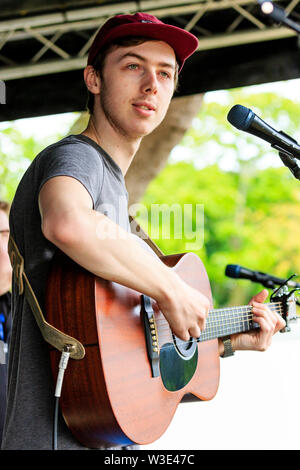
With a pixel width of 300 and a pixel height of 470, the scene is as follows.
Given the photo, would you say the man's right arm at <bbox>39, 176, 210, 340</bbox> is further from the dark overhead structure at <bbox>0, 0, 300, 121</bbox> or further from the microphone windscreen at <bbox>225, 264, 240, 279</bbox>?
the dark overhead structure at <bbox>0, 0, 300, 121</bbox>

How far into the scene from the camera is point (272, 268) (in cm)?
1534

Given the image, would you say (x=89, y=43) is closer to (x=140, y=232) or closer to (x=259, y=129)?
(x=140, y=232)

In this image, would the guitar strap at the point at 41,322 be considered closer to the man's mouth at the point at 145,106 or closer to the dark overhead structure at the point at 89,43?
the man's mouth at the point at 145,106

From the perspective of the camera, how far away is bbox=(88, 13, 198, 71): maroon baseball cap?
1.67 m

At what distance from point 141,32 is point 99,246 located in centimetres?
77

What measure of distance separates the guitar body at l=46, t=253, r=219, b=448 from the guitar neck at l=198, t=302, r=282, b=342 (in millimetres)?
439

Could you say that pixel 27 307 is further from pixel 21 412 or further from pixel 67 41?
pixel 67 41

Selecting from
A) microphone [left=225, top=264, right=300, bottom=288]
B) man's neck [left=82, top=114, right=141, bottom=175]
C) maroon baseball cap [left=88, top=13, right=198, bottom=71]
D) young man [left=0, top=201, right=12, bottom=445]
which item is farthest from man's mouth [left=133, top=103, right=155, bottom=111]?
young man [left=0, top=201, right=12, bottom=445]

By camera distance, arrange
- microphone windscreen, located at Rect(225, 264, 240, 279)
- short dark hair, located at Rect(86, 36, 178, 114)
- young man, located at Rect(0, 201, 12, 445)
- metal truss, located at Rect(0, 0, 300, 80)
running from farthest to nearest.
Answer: metal truss, located at Rect(0, 0, 300, 80)
young man, located at Rect(0, 201, 12, 445)
microphone windscreen, located at Rect(225, 264, 240, 279)
short dark hair, located at Rect(86, 36, 178, 114)

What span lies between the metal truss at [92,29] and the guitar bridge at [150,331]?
3.09 m

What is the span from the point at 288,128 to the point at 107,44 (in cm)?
1516

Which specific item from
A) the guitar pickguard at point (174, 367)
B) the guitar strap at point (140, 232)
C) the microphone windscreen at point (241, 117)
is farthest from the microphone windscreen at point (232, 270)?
the microphone windscreen at point (241, 117)

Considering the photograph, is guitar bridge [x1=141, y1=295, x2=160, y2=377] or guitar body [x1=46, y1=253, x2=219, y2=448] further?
guitar bridge [x1=141, y1=295, x2=160, y2=377]
